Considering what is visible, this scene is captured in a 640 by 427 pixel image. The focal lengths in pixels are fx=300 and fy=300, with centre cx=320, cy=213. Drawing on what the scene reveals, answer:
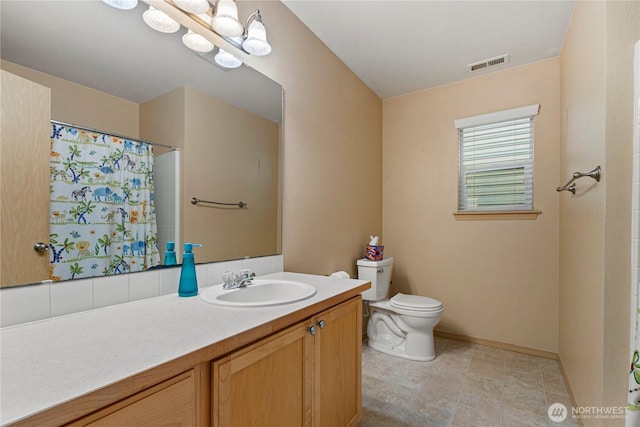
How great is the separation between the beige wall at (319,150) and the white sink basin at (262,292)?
418 millimetres

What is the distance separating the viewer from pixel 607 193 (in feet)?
4.14

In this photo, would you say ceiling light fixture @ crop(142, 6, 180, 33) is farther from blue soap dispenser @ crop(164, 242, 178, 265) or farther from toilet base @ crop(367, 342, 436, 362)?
toilet base @ crop(367, 342, 436, 362)

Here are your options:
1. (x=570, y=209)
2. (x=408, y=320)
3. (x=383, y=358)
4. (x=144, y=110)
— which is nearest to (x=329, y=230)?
(x=408, y=320)

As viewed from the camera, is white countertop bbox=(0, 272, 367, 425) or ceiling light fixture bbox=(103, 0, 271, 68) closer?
white countertop bbox=(0, 272, 367, 425)

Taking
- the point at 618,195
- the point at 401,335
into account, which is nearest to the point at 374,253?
the point at 401,335

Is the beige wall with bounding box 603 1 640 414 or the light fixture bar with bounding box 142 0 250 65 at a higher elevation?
the light fixture bar with bounding box 142 0 250 65

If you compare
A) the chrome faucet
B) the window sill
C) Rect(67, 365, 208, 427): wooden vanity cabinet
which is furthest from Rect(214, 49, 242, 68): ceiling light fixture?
the window sill

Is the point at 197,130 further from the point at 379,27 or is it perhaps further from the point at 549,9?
the point at 549,9

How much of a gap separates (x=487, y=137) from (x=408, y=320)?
70.1 inches

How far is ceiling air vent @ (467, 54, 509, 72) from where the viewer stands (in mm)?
2451

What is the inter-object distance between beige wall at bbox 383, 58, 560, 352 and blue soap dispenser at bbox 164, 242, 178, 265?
2323 mm

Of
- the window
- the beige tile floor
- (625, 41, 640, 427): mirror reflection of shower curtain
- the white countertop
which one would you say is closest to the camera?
the white countertop

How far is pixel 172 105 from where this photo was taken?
52.0 inches

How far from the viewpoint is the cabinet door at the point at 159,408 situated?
58cm
